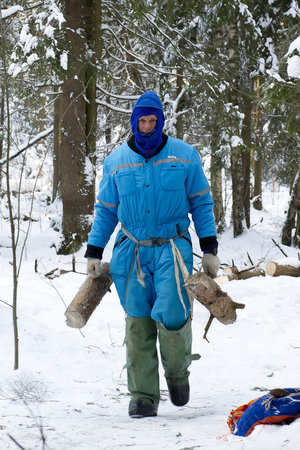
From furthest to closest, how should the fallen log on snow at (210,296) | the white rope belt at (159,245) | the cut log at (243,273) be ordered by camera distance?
the cut log at (243,273)
the white rope belt at (159,245)
the fallen log on snow at (210,296)

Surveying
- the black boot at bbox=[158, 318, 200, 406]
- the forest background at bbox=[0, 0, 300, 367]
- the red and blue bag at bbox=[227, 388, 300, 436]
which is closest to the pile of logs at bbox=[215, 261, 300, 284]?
the forest background at bbox=[0, 0, 300, 367]

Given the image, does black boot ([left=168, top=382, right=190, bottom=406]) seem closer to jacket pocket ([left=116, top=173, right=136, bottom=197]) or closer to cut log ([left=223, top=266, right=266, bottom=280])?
jacket pocket ([left=116, top=173, right=136, bottom=197])

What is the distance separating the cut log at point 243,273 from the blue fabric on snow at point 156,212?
469 centimetres

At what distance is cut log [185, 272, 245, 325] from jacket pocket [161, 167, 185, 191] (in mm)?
663

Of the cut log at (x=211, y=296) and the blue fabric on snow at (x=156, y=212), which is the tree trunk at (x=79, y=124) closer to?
the blue fabric on snow at (x=156, y=212)

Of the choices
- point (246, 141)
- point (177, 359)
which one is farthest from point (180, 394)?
point (246, 141)

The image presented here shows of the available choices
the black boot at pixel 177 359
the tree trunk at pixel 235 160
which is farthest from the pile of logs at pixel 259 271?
the tree trunk at pixel 235 160

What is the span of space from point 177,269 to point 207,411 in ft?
3.42

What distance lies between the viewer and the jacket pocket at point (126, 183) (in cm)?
358

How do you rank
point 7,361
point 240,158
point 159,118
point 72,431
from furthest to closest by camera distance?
point 240,158, point 7,361, point 159,118, point 72,431

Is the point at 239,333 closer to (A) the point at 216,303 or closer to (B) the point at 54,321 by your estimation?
(B) the point at 54,321

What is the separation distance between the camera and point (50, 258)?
32.9ft

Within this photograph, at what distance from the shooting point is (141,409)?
3500mm

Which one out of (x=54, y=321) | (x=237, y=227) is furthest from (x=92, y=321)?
(x=237, y=227)
